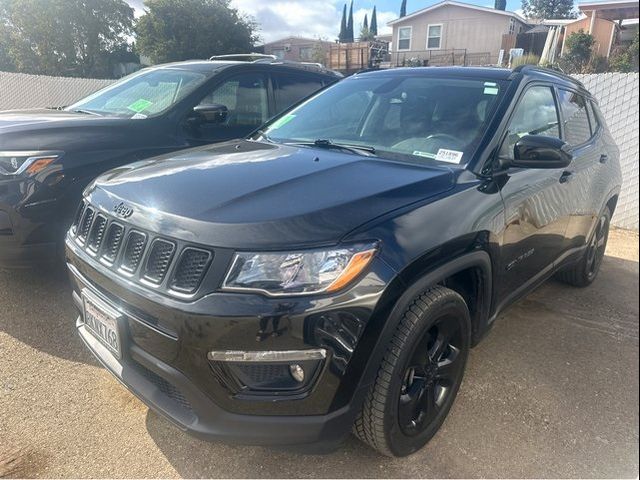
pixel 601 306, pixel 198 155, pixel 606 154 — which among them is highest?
pixel 198 155

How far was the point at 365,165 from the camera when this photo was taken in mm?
2490

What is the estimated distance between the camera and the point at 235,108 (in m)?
4.64

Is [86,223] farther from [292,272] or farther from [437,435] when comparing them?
[437,435]

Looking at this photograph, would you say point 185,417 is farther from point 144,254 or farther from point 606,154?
point 606,154

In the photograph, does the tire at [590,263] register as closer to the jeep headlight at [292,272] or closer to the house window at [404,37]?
the house window at [404,37]

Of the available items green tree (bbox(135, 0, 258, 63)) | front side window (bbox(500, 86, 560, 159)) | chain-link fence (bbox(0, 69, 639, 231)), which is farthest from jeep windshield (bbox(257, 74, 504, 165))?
green tree (bbox(135, 0, 258, 63))

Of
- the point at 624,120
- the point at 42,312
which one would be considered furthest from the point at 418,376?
the point at 624,120

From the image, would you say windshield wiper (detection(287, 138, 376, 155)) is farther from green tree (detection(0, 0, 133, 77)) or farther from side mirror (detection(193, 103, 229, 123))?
green tree (detection(0, 0, 133, 77))

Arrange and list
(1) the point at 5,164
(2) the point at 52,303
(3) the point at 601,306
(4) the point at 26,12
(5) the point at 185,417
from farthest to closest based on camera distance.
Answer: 1. (4) the point at 26,12
2. (3) the point at 601,306
3. (2) the point at 52,303
4. (1) the point at 5,164
5. (5) the point at 185,417

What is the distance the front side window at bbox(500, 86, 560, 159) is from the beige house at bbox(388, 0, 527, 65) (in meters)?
0.89

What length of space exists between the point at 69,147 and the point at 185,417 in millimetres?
2443

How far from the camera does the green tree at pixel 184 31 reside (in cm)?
1481

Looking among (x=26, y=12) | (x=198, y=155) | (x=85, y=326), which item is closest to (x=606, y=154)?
(x=198, y=155)

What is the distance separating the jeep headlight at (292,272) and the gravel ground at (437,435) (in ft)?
3.23
